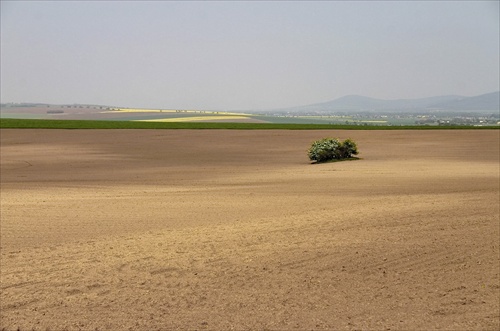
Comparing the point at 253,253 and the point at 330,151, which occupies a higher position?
the point at 330,151

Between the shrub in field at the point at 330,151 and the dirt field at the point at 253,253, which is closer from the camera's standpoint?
the dirt field at the point at 253,253

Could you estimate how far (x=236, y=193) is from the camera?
2083cm

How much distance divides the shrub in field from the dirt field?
9028 mm

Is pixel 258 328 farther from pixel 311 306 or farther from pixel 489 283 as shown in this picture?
pixel 489 283

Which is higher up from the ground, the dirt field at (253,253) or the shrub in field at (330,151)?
the shrub in field at (330,151)

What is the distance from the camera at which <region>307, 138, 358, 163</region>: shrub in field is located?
117 feet

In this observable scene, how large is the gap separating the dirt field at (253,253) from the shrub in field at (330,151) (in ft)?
29.6

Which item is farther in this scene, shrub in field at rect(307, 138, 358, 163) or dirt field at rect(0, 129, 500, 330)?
shrub in field at rect(307, 138, 358, 163)

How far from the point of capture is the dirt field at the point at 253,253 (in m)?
9.09

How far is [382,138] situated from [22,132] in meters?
37.0

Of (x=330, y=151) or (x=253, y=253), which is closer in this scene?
(x=253, y=253)

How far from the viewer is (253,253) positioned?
12062mm

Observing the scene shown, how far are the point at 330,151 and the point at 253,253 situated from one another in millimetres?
24124

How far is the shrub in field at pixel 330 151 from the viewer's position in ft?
117
